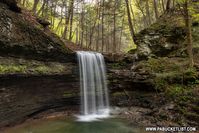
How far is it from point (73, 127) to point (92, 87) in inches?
143

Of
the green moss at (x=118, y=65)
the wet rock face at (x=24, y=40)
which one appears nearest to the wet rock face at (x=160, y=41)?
the green moss at (x=118, y=65)

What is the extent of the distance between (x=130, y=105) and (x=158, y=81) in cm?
212

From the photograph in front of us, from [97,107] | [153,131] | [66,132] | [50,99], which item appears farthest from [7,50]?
[153,131]

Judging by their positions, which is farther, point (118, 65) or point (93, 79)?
point (118, 65)

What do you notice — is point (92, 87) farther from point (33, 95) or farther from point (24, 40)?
point (24, 40)

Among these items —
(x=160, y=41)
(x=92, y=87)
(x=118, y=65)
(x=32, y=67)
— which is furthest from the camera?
(x=160, y=41)

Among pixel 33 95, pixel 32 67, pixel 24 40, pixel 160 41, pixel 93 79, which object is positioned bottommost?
pixel 33 95

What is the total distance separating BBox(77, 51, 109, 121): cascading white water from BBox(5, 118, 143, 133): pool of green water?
4.64 ft

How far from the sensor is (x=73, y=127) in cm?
893

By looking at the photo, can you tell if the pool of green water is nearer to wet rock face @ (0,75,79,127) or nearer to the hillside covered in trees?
the hillside covered in trees

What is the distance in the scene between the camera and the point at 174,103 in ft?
31.1

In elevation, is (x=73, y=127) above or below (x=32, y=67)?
below

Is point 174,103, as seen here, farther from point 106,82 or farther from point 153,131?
point 106,82

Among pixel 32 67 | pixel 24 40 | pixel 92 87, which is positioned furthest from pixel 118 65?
pixel 24 40
